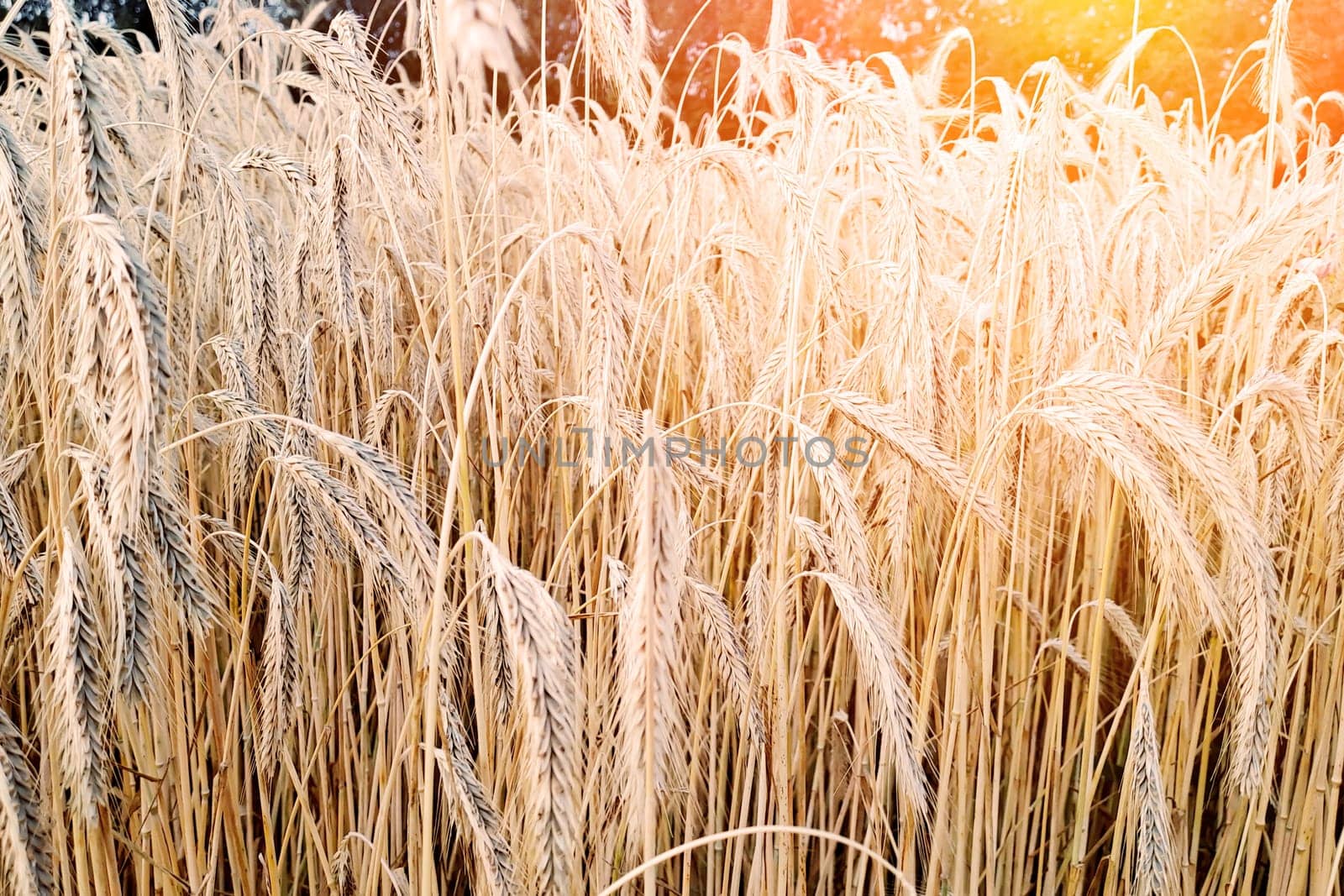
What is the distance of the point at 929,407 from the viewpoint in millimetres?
990

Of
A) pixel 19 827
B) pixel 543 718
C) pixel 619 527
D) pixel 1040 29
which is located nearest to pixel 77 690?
pixel 19 827

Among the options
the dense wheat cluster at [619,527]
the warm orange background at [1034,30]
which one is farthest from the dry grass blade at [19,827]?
the warm orange background at [1034,30]

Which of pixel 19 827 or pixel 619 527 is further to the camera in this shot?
pixel 619 527

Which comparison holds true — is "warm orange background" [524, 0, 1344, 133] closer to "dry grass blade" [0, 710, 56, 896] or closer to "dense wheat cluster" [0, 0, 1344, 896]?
"dense wheat cluster" [0, 0, 1344, 896]

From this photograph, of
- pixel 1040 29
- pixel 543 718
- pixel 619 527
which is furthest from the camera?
pixel 1040 29

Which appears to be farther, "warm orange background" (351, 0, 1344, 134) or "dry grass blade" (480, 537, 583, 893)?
"warm orange background" (351, 0, 1344, 134)

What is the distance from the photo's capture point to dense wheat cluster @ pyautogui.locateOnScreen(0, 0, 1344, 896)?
0.62m

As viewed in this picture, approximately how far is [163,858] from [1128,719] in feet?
3.74

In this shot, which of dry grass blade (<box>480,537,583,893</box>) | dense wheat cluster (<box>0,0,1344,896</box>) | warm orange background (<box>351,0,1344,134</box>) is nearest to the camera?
dry grass blade (<box>480,537,583,893</box>)

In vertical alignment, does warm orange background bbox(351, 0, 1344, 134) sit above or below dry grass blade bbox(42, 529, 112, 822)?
above

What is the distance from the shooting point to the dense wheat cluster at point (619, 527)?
622 mm

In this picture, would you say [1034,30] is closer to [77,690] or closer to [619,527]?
[619,527]

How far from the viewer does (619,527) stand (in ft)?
3.52

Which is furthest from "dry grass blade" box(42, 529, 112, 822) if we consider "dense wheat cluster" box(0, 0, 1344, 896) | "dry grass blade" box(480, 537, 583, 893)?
"dry grass blade" box(480, 537, 583, 893)
